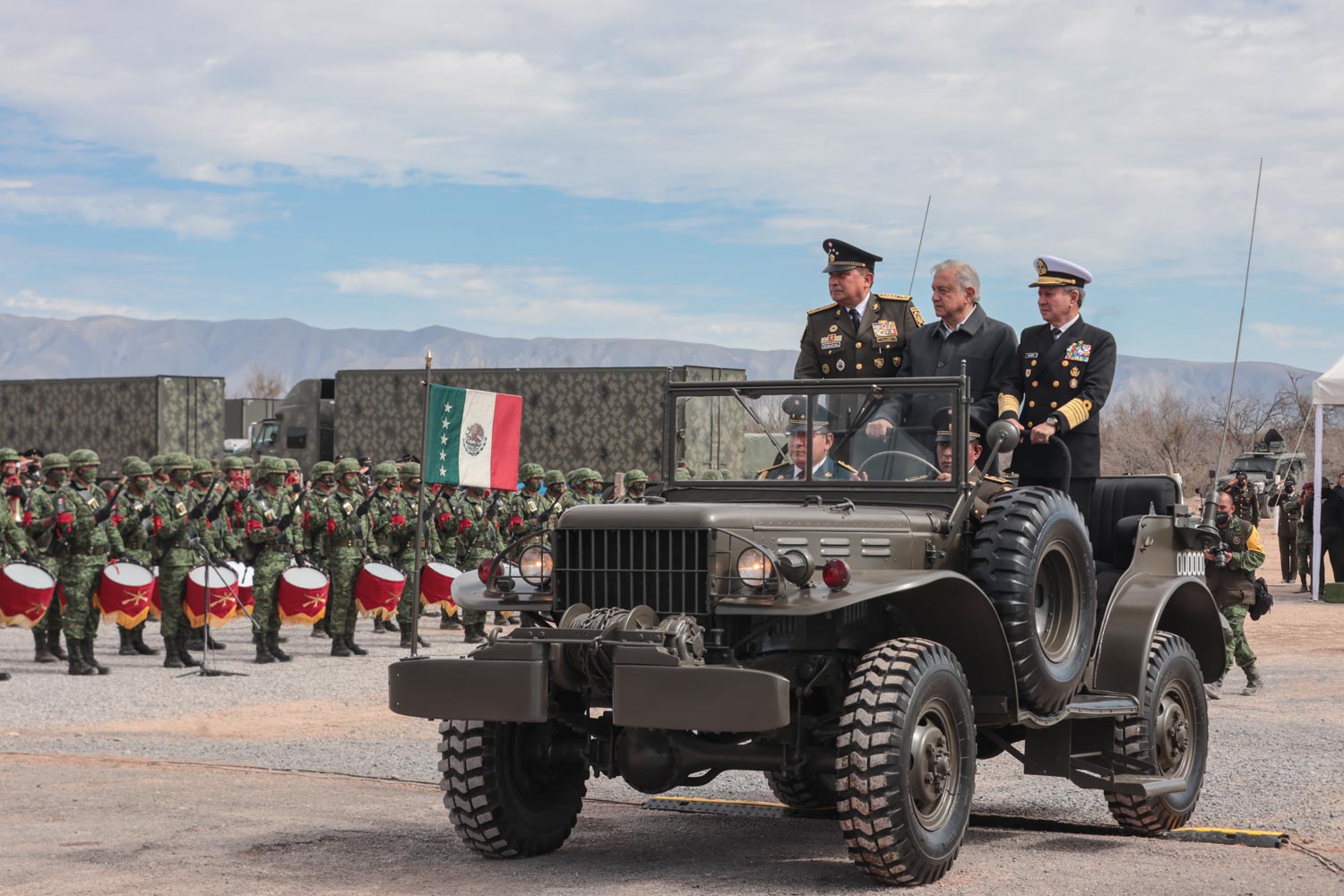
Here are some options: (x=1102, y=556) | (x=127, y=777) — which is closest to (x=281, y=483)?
(x=127, y=777)

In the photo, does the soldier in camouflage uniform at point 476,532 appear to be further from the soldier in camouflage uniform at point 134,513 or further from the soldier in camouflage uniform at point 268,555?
the soldier in camouflage uniform at point 134,513

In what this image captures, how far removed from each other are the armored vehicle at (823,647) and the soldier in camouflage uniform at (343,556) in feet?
32.8

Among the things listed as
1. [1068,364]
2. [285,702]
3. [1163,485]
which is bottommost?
[285,702]

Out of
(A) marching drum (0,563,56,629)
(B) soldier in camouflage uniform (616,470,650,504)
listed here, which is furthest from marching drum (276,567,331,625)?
(B) soldier in camouflage uniform (616,470,650,504)

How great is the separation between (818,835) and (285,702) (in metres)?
6.86

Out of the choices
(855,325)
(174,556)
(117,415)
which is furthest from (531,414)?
(855,325)

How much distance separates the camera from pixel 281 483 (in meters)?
17.3

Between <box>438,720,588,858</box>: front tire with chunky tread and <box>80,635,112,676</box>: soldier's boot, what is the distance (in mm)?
9493

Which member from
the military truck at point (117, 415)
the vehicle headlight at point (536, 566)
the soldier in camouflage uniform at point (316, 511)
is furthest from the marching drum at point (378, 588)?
the military truck at point (117, 415)

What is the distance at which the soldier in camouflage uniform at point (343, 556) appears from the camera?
17312 mm

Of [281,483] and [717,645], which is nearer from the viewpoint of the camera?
[717,645]

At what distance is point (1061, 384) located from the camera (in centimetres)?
804

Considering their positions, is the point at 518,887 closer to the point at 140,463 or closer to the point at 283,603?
the point at 283,603

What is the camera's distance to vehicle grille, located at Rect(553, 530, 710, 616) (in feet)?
20.9
